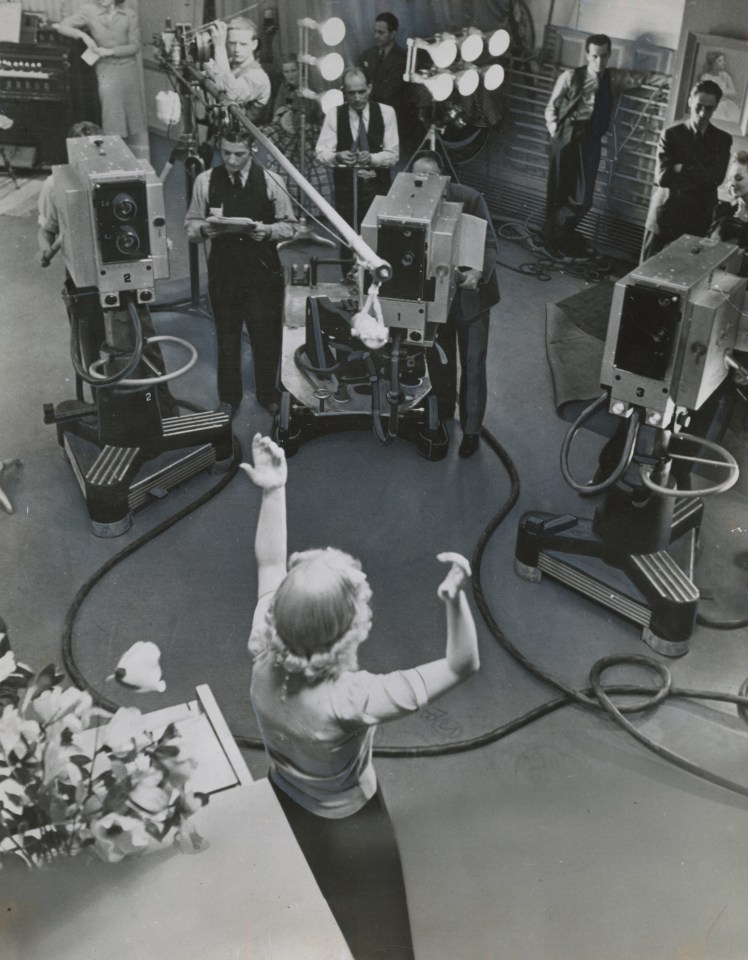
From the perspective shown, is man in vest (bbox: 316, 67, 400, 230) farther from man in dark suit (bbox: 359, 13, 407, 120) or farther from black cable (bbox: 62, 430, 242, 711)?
black cable (bbox: 62, 430, 242, 711)

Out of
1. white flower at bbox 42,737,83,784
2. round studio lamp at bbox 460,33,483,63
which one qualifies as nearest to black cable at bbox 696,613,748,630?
round studio lamp at bbox 460,33,483,63

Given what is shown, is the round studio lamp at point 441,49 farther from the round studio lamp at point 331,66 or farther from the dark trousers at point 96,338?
the dark trousers at point 96,338

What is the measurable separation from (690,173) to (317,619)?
1475mm

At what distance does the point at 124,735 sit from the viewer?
2719 millimetres

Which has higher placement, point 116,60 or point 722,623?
point 116,60

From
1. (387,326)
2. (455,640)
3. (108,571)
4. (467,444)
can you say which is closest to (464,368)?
(467,444)

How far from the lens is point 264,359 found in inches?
124

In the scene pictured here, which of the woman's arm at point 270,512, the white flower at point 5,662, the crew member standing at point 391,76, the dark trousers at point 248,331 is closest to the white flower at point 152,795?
the white flower at point 5,662

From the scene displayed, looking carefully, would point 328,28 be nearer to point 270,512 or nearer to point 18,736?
point 270,512

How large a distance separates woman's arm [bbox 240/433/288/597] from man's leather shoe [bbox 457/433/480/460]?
100 centimetres

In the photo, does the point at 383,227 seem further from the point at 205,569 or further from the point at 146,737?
the point at 146,737

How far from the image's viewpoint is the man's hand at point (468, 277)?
2832 millimetres

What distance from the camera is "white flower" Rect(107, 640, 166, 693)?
9.55 feet

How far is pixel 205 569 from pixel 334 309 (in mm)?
789
